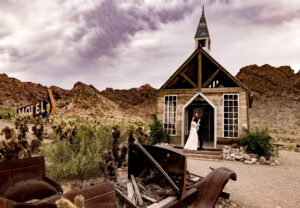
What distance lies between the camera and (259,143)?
9641 millimetres

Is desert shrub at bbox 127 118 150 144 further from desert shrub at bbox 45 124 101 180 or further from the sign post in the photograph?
the sign post

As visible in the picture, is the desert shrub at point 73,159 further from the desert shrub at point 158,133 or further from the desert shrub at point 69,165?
the desert shrub at point 158,133

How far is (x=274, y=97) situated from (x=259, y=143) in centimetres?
6349

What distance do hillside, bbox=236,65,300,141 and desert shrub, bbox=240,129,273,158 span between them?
107 ft

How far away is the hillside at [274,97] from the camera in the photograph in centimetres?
4891

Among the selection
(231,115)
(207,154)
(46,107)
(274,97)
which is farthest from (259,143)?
(274,97)

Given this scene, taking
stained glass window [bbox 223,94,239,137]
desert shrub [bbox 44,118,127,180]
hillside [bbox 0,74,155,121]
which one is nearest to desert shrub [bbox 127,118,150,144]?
desert shrub [bbox 44,118,127,180]

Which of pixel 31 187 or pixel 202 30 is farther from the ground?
pixel 202 30

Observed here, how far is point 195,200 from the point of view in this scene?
3107 millimetres

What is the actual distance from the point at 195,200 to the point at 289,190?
4235 millimetres

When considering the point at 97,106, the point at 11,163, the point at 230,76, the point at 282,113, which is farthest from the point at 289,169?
the point at 282,113

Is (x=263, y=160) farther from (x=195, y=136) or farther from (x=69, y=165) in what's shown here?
(x=69, y=165)

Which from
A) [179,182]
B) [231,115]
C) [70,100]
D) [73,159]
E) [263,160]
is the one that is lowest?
[263,160]

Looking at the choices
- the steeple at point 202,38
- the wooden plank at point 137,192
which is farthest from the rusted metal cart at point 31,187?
the steeple at point 202,38
